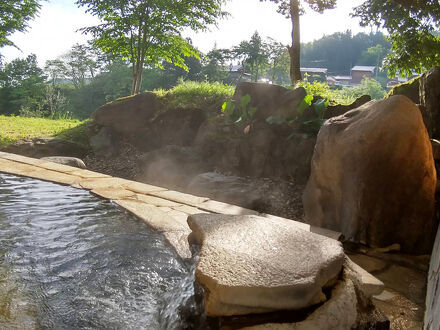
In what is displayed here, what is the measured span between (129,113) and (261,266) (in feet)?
24.3

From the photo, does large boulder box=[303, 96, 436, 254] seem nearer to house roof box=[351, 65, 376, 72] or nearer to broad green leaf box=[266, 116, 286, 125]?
broad green leaf box=[266, 116, 286, 125]

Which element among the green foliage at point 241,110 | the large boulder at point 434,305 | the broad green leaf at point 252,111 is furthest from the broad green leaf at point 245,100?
the large boulder at point 434,305

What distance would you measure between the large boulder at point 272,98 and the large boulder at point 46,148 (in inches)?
156

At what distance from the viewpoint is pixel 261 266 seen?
1.39 m

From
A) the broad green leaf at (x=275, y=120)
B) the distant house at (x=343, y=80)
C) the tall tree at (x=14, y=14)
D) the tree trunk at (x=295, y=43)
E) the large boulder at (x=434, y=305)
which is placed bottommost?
the large boulder at (x=434, y=305)

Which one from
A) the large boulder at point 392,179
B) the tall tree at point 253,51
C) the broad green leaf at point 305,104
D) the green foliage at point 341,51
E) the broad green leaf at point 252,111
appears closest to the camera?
the large boulder at point 392,179

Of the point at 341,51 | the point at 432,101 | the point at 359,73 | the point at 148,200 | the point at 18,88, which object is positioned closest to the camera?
the point at 148,200

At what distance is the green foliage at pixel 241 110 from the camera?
6263 millimetres

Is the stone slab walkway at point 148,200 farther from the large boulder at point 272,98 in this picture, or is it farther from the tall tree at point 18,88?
the tall tree at point 18,88

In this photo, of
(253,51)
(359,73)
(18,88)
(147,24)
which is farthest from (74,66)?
(359,73)

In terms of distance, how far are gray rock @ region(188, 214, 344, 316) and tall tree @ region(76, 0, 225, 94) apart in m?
9.09

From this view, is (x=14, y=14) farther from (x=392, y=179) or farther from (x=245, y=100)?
(x=392, y=179)

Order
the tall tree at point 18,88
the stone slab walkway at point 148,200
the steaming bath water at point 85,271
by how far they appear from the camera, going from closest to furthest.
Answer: the steaming bath water at point 85,271, the stone slab walkway at point 148,200, the tall tree at point 18,88

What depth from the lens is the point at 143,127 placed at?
26.3 ft
